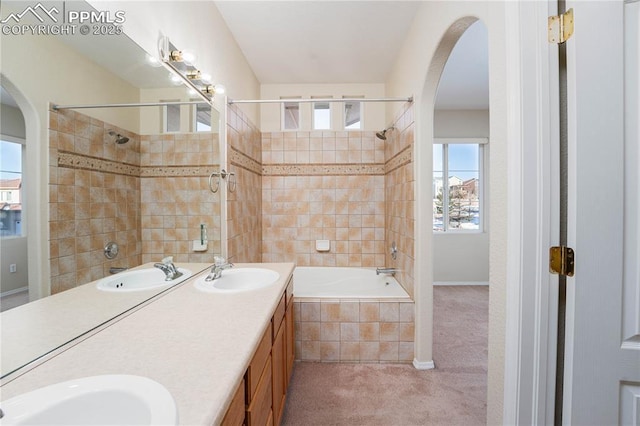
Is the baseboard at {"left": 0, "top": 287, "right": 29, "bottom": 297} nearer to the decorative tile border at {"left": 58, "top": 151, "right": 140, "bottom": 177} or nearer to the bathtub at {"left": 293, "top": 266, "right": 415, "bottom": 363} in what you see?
the decorative tile border at {"left": 58, "top": 151, "right": 140, "bottom": 177}

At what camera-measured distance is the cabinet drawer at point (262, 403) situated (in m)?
0.95

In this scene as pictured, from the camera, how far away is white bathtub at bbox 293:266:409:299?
118 inches

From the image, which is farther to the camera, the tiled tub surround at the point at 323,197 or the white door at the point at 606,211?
the tiled tub surround at the point at 323,197

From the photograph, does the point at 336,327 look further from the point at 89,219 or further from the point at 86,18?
the point at 86,18

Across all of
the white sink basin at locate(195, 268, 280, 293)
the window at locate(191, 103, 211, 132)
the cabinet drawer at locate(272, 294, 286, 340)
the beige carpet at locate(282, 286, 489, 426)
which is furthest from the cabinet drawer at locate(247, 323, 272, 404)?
the window at locate(191, 103, 211, 132)

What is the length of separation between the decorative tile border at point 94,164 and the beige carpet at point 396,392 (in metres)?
1.60

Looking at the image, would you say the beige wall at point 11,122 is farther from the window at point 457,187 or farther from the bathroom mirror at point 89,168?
the window at point 457,187

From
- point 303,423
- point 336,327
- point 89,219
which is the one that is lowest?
point 303,423

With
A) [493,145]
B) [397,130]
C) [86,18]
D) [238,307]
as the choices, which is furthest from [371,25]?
[238,307]

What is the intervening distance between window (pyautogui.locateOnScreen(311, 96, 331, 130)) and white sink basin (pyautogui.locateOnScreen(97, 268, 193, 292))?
2.65 m

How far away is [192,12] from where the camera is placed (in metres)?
Result: 1.79

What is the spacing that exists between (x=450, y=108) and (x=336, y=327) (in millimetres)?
3733

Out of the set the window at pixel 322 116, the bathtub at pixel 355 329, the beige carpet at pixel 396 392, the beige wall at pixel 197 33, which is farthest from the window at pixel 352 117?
the beige carpet at pixel 396 392

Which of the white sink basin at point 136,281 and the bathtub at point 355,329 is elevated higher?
the white sink basin at point 136,281
